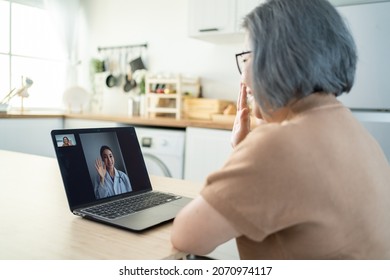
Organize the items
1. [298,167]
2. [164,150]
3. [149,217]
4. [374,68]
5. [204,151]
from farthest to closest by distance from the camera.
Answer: [164,150] < [204,151] < [374,68] < [149,217] < [298,167]

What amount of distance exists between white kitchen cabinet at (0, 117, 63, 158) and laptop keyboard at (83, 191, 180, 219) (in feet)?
8.14

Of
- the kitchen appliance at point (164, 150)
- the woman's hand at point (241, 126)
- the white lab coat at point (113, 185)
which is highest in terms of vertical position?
the woman's hand at point (241, 126)

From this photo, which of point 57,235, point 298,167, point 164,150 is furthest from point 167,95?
point 298,167

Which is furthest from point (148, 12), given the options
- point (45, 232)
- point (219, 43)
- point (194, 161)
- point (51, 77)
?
point (45, 232)

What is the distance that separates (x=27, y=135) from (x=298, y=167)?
10.2 feet

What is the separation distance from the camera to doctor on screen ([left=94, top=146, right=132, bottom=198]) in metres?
0.93

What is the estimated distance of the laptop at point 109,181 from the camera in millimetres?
854

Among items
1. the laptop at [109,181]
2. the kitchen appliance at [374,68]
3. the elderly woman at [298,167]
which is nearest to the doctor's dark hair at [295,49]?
the elderly woman at [298,167]

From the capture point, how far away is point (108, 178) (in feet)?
3.15

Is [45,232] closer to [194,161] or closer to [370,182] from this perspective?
[370,182]

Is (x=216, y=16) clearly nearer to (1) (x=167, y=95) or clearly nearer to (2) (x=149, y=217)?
(1) (x=167, y=95)

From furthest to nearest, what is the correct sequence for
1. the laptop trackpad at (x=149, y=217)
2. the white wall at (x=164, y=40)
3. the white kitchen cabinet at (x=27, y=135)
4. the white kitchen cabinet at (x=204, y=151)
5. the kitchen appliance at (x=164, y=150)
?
the white wall at (x=164, y=40), the white kitchen cabinet at (x=27, y=135), the kitchen appliance at (x=164, y=150), the white kitchen cabinet at (x=204, y=151), the laptop trackpad at (x=149, y=217)

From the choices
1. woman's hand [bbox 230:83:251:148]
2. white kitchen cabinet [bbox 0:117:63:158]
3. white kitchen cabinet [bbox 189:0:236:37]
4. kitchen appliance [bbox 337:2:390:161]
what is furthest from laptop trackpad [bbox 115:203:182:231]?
white kitchen cabinet [bbox 0:117:63:158]

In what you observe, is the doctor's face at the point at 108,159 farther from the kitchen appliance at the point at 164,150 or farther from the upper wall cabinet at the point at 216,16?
the upper wall cabinet at the point at 216,16
